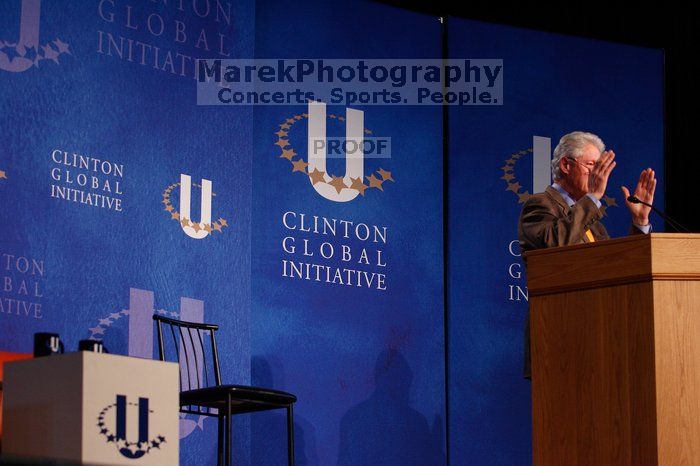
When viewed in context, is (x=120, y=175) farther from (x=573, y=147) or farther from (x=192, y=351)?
(x=573, y=147)

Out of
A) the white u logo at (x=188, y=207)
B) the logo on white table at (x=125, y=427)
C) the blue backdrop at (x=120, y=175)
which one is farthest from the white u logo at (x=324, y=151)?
the logo on white table at (x=125, y=427)

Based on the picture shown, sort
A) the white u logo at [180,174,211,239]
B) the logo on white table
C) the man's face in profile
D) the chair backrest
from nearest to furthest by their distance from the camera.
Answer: the logo on white table < the man's face in profile < the chair backrest < the white u logo at [180,174,211,239]

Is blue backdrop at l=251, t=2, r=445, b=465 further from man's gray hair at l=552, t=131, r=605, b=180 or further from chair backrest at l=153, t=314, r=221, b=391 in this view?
man's gray hair at l=552, t=131, r=605, b=180

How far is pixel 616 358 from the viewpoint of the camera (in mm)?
3389

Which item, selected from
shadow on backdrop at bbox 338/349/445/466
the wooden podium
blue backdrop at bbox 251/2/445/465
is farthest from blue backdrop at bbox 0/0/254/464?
the wooden podium

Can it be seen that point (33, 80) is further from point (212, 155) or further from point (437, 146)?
point (437, 146)

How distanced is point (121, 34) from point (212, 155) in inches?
28.0

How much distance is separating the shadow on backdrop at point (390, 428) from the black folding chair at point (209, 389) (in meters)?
0.65

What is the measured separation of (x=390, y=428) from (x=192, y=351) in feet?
3.78

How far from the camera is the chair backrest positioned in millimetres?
4910

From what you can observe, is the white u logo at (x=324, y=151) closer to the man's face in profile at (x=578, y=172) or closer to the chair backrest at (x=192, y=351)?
the chair backrest at (x=192, y=351)

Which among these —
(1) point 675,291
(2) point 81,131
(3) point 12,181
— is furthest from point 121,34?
(1) point 675,291

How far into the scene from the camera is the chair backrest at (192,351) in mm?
4910

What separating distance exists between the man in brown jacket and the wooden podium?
14.5 inches
